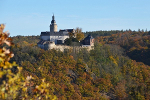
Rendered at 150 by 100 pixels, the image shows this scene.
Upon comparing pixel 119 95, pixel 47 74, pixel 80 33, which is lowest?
pixel 119 95

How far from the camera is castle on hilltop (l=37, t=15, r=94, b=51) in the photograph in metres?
39.2

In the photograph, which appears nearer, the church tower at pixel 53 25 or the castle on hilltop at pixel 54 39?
the castle on hilltop at pixel 54 39

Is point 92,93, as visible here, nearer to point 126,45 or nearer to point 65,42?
point 65,42

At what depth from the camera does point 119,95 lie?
36.5 m

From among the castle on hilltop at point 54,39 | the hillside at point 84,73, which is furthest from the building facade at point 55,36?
the hillside at point 84,73

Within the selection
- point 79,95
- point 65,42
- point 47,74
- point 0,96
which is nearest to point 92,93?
Answer: point 79,95

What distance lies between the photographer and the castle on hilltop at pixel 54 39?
39156 millimetres

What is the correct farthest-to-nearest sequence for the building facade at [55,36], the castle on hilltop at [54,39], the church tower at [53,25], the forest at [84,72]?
the church tower at [53,25]
the building facade at [55,36]
the castle on hilltop at [54,39]
the forest at [84,72]

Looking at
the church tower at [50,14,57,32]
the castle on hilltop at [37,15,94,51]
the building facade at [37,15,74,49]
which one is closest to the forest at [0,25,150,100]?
the castle on hilltop at [37,15,94,51]

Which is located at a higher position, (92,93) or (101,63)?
(101,63)

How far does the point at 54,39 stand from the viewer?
4362cm

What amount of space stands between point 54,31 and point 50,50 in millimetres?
8079

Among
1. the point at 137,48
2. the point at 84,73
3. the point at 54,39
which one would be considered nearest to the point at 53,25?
the point at 54,39

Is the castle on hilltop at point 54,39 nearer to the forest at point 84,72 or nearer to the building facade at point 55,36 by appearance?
the building facade at point 55,36
